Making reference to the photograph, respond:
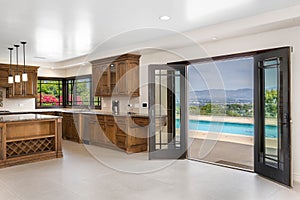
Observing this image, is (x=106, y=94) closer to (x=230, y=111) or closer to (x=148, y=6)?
(x=148, y=6)

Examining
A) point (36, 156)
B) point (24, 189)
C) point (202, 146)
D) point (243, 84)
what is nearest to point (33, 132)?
point (36, 156)

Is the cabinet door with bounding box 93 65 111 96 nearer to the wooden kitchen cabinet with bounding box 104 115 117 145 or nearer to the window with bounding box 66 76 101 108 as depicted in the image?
the wooden kitchen cabinet with bounding box 104 115 117 145

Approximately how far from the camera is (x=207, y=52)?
203 inches

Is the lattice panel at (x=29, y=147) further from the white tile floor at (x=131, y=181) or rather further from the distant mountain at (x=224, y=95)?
the distant mountain at (x=224, y=95)

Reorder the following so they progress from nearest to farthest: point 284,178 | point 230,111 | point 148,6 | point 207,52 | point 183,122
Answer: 1. point 148,6
2. point 284,178
3. point 207,52
4. point 183,122
5. point 230,111

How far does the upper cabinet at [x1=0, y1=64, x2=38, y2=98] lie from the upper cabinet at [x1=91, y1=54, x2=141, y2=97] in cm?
267

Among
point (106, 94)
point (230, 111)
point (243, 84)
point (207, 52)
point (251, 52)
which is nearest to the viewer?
point (251, 52)

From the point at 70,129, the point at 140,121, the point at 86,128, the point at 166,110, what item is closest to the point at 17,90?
the point at 70,129

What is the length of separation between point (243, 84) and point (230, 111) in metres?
1.22

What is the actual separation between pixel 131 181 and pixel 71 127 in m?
4.37

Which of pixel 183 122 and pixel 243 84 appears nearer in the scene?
pixel 183 122

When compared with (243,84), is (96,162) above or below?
below

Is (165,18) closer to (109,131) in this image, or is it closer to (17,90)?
(109,131)

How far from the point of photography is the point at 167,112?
5.69 meters
